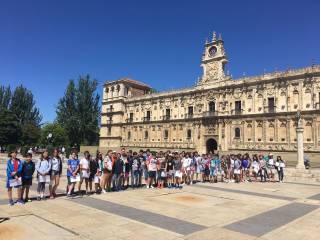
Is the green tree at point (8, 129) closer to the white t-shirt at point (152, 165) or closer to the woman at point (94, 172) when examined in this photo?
the white t-shirt at point (152, 165)

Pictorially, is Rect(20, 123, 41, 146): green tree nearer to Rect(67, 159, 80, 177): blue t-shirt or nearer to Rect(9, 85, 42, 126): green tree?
Rect(9, 85, 42, 126): green tree

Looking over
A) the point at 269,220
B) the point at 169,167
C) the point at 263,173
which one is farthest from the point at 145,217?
the point at 263,173

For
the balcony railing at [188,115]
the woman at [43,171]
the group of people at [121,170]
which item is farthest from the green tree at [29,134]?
the woman at [43,171]

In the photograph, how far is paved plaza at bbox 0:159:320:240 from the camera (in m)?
5.91

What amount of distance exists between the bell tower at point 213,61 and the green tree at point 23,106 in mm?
35523

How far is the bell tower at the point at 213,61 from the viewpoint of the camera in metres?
39.8

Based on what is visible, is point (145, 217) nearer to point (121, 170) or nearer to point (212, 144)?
point (121, 170)

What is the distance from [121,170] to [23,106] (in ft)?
169

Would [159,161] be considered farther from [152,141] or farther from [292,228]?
[152,141]

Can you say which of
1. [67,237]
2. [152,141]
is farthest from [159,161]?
[152,141]

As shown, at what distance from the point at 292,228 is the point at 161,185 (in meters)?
7.02

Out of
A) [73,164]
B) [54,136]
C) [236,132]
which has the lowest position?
[73,164]

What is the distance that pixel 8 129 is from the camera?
48.5 meters

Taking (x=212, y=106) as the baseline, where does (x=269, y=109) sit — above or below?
below
